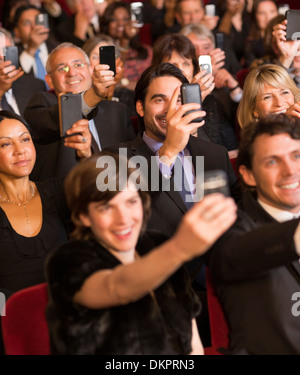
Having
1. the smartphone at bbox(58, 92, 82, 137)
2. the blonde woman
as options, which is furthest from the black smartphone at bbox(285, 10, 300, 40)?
the smartphone at bbox(58, 92, 82, 137)

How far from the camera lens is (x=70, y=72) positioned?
8.95 feet

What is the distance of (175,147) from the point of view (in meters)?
1.79

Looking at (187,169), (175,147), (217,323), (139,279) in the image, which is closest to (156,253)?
(139,279)

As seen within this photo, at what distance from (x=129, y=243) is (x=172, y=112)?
1.89 feet

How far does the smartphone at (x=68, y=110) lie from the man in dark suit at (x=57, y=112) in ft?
0.63

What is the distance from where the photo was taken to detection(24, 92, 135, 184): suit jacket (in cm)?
210

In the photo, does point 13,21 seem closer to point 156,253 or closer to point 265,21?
point 265,21

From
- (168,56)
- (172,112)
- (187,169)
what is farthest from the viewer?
(168,56)

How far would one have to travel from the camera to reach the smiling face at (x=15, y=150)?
6.21ft

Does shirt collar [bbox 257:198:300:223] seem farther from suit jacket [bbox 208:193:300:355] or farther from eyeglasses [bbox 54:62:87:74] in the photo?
eyeglasses [bbox 54:62:87:74]

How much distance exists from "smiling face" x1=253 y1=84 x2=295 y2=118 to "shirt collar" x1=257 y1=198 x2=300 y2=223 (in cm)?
80

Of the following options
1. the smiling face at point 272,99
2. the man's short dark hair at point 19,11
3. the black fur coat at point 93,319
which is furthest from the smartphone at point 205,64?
the man's short dark hair at point 19,11

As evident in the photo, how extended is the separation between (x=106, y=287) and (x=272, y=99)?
4.27 ft

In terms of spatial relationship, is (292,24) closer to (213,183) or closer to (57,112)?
(57,112)
